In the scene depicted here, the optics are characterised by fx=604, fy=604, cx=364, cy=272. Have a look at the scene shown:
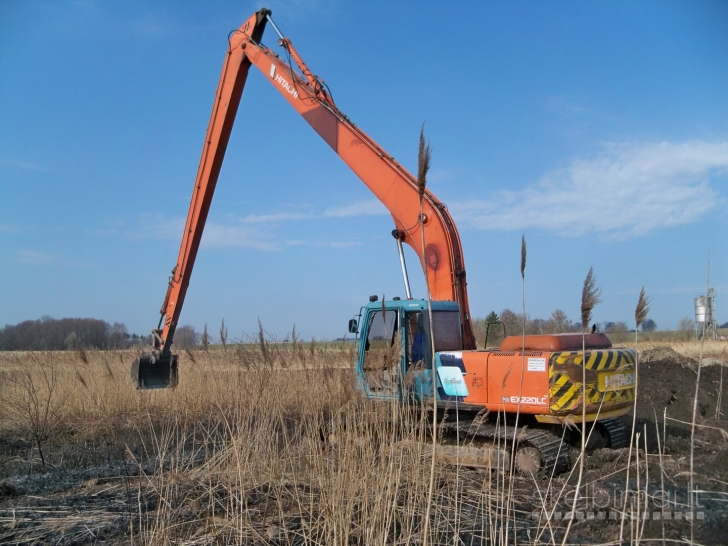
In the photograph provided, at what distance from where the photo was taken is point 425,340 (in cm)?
699

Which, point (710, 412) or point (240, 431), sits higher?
point (240, 431)

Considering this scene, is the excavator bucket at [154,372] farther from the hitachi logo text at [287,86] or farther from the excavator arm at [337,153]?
the hitachi logo text at [287,86]

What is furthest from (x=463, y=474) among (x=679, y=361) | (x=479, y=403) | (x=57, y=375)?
(x=679, y=361)

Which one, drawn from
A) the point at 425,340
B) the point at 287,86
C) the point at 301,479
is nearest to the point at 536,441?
the point at 425,340

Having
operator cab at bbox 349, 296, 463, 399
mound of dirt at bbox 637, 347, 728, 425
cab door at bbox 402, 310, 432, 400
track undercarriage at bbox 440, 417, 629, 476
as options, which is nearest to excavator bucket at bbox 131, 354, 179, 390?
operator cab at bbox 349, 296, 463, 399

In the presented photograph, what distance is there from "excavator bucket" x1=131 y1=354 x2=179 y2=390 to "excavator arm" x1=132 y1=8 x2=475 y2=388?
0.05ft

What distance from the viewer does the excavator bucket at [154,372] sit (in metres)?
9.26

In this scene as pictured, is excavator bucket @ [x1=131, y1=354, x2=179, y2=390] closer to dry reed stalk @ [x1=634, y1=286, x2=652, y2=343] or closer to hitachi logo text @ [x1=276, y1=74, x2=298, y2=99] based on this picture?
hitachi logo text @ [x1=276, y1=74, x2=298, y2=99]

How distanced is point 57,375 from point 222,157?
448 centimetres

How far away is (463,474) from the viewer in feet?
18.0

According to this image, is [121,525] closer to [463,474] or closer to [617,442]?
[463,474]

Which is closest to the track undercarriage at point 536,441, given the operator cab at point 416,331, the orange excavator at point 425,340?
the orange excavator at point 425,340

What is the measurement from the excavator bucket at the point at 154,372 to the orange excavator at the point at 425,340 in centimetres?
2

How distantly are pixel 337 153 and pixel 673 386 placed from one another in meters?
8.94
